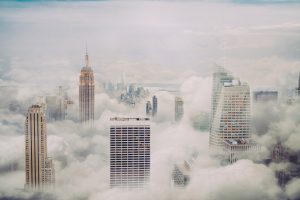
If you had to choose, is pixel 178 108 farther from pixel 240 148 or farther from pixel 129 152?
pixel 240 148

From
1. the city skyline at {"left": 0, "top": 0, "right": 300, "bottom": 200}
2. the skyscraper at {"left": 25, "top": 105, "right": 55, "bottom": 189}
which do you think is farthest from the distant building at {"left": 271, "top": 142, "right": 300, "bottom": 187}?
the skyscraper at {"left": 25, "top": 105, "right": 55, "bottom": 189}

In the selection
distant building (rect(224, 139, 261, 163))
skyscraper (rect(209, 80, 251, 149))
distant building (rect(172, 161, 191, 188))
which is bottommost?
distant building (rect(172, 161, 191, 188))

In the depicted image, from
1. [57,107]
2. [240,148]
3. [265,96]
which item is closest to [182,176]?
[240,148]

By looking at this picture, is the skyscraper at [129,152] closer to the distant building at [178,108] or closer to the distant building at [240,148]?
the distant building at [178,108]

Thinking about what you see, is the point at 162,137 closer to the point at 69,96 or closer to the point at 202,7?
the point at 69,96

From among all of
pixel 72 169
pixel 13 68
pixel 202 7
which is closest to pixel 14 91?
pixel 13 68

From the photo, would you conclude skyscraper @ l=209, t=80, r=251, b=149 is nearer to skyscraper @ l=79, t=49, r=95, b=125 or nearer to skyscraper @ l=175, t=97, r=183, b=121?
skyscraper @ l=175, t=97, r=183, b=121

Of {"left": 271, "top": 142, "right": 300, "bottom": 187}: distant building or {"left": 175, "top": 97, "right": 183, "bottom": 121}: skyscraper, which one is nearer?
{"left": 175, "top": 97, "right": 183, "bottom": 121}: skyscraper
